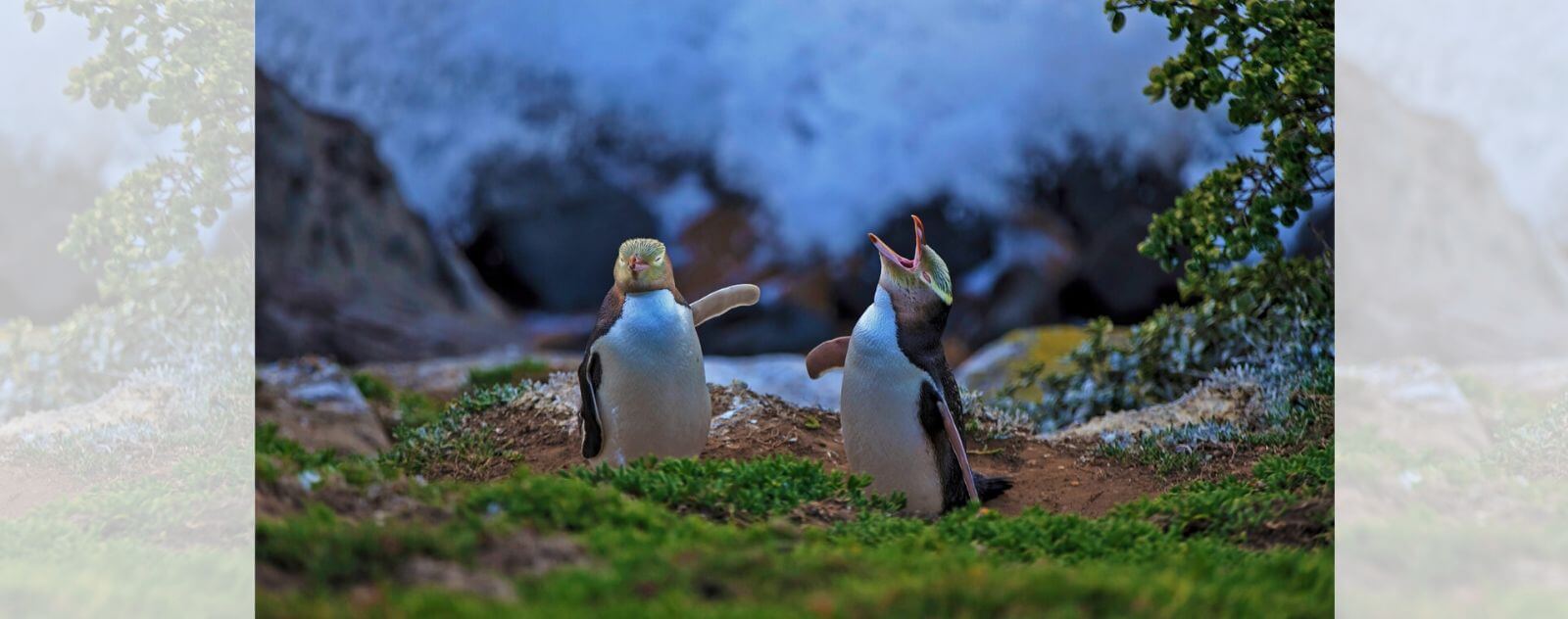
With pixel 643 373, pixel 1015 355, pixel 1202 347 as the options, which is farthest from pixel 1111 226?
pixel 643 373

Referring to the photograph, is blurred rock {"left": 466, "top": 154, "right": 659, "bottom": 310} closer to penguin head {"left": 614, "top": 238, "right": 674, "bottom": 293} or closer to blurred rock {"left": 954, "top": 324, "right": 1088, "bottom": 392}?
blurred rock {"left": 954, "top": 324, "right": 1088, "bottom": 392}

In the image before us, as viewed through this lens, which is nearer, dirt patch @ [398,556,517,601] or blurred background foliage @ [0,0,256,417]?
dirt patch @ [398,556,517,601]

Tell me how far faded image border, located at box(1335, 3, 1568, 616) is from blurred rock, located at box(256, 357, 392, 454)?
3.03 metres

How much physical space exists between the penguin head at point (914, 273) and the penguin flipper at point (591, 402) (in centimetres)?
98

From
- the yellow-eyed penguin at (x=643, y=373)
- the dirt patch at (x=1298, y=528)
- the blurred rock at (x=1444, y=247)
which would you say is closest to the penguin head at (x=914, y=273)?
the yellow-eyed penguin at (x=643, y=373)

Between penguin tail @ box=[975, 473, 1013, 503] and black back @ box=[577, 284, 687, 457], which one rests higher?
black back @ box=[577, 284, 687, 457]

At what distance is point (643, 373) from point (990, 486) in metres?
1.25

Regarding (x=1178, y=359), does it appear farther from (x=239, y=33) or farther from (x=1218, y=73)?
(x=239, y=33)

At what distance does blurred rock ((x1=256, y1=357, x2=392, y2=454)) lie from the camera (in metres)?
4.04

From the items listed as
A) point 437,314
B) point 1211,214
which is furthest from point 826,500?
point 437,314

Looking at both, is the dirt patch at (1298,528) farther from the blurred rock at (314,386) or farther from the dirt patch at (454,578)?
the blurred rock at (314,386)

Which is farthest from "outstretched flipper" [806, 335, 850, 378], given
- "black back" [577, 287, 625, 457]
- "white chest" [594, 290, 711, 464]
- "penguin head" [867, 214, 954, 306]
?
"black back" [577, 287, 625, 457]

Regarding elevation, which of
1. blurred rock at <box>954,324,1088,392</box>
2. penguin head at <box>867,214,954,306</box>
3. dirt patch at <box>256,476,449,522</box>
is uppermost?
blurred rock at <box>954,324,1088,392</box>

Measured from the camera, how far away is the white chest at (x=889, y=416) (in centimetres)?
431
